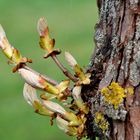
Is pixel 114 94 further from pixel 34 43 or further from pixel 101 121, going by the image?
pixel 34 43

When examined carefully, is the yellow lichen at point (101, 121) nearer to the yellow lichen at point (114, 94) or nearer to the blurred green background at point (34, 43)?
the yellow lichen at point (114, 94)

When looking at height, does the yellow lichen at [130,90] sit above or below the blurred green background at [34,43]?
below

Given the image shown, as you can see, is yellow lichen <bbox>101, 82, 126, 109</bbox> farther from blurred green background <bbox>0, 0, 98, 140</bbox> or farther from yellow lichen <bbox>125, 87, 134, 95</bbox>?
blurred green background <bbox>0, 0, 98, 140</bbox>

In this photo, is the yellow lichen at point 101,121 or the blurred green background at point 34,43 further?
the blurred green background at point 34,43

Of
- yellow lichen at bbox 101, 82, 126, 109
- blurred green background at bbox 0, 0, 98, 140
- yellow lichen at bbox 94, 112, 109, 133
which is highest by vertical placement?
blurred green background at bbox 0, 0, 98, 140

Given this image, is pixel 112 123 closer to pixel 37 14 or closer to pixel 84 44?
pixel 84 44

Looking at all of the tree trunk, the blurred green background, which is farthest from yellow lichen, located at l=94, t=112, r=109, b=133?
the blurred green background

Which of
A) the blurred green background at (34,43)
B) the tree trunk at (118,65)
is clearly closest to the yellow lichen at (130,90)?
the tree trunk at (118,65)

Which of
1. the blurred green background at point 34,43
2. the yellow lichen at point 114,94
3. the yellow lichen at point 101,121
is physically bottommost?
the yellow lichen at point 101,121

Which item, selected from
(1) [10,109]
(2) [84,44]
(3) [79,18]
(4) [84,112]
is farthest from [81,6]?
(4) [84,112]
